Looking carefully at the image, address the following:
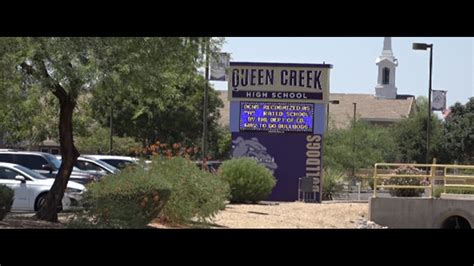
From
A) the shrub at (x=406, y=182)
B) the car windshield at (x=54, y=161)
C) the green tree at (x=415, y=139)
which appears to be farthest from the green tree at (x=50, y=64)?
the green tree at (x=415, y=139)

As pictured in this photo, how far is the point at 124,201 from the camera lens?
18.2m

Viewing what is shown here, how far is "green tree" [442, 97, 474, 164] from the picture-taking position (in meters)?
63.2

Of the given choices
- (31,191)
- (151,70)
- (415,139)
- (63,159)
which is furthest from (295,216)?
(415,139)

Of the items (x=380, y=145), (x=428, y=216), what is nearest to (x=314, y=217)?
(x=428, y=216)

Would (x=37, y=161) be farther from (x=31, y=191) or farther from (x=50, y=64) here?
(x=50, y=64)

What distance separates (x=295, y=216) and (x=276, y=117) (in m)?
9.54

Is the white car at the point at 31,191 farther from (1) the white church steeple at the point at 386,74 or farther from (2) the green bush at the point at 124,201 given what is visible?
(1) the white church steeple at the point at 386,74

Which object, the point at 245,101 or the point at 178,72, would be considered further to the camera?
the point at 245,101

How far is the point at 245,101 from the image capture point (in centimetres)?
3678

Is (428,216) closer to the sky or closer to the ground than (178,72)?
closer to the ground

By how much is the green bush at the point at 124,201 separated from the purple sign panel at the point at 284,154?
56.1ft

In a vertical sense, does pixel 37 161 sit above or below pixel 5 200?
above
